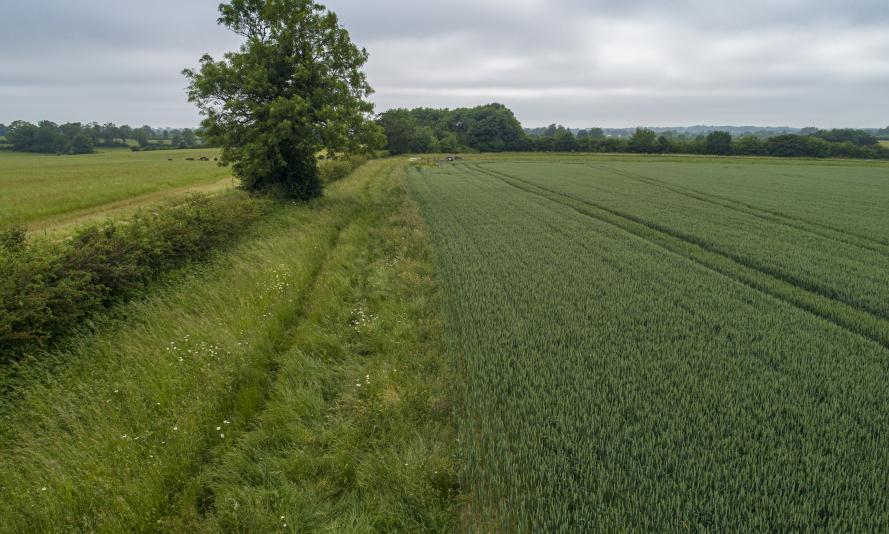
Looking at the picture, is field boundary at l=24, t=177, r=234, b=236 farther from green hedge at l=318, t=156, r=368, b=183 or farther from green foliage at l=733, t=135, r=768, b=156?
green foliage at l=733, t=135, r=768, b=156

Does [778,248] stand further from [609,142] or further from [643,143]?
[609,142]

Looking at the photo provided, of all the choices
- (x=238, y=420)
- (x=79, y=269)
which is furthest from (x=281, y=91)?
(x=238, y=420)

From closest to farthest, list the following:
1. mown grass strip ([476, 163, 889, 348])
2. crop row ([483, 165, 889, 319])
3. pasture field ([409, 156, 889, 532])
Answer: pasture field ([409, 156, 889, 532]) → mown grass strip ([476, 163, 889, 348]) → crop row ([483, 165, 889, 319])

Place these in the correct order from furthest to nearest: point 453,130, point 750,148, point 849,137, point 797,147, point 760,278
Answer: point 453,130
point 849,137
point 750,148
point 797,147
point 760,278

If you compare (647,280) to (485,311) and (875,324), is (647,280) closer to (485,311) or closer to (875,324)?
(875,324)

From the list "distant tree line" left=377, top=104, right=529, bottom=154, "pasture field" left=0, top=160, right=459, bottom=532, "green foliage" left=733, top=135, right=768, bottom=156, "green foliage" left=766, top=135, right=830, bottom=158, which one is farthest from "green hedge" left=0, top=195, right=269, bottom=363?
"green foliage" left=733, top=135, right=768, bottom=156

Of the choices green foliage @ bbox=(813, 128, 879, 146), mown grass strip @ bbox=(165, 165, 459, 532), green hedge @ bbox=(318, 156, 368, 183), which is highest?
green foliage @ bbox=(813, 128, 879, 146)

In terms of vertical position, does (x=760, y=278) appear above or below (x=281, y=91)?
below

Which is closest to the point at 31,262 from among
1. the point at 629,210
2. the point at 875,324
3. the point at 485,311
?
the point at 485,311
